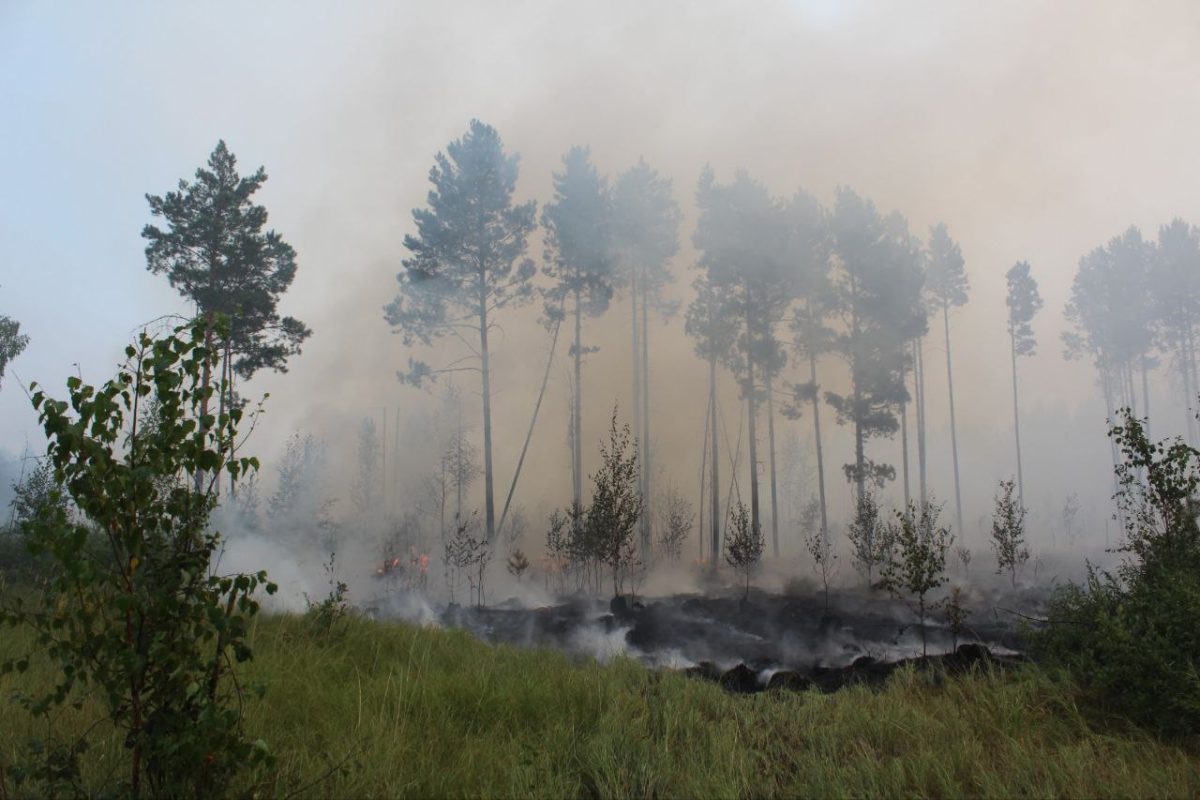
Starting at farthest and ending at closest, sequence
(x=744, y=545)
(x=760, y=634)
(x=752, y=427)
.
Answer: (x=752, y=427) → (x=744, y=545) → (x=760, y=634)

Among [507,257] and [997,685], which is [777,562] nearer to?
[507,257]

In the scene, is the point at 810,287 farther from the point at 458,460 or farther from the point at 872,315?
the point at 458,460

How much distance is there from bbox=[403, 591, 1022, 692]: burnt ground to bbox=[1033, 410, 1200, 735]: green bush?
146cm

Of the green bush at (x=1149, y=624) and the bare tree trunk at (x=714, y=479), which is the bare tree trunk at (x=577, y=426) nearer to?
the bare tree trunk at (x=714, y=479)

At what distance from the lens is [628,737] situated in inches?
221

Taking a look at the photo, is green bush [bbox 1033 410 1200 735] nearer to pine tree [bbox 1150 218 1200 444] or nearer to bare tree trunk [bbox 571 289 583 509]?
bare tree trunk [bbox 571 289 583 509]

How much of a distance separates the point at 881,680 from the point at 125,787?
1013 cm

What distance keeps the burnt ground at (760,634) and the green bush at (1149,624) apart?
1462 mm

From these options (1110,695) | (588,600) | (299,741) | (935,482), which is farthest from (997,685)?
(935,482)

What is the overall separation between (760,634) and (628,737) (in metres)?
12.1

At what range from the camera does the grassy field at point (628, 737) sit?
4.65m

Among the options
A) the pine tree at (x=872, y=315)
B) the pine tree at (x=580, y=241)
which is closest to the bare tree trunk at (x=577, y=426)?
the pine tree at (x=580, y=241)

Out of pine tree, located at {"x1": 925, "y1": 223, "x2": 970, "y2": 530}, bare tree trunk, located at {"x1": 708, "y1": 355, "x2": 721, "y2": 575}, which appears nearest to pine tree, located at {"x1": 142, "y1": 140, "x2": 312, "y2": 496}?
bare tree trunk, located at {"x1": 708, "y1": 355, "x2": 721, "y2": 575}

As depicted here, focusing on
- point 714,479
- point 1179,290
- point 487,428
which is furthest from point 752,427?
point 1179,290
